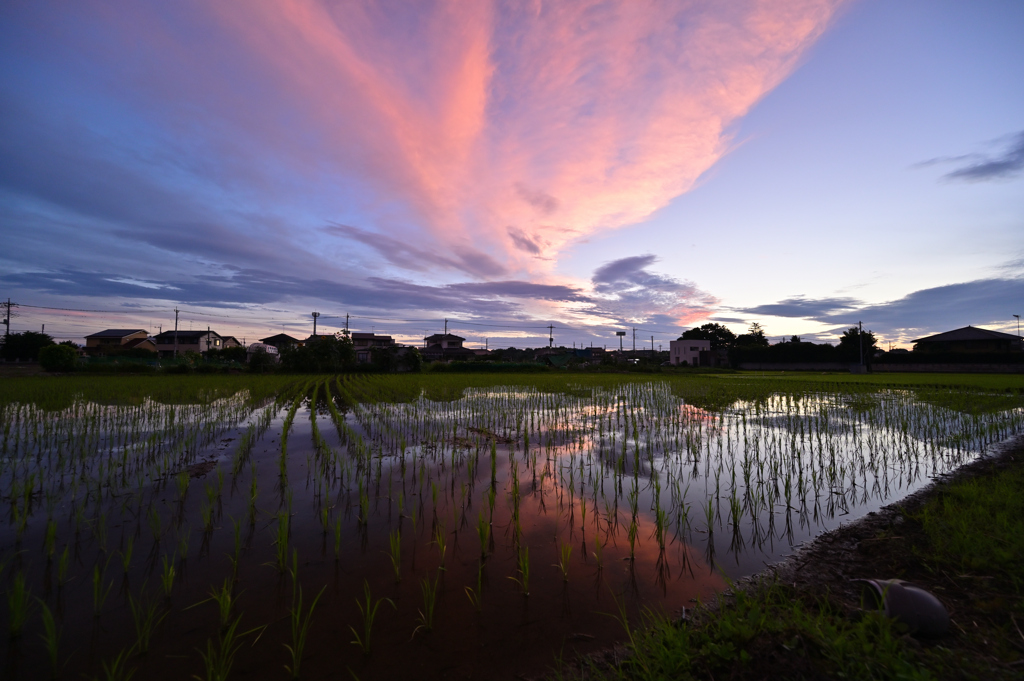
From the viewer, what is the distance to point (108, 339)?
5816 centimetres

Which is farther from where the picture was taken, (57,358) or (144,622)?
(57,358)

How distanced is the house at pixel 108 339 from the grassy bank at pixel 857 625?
256 ft

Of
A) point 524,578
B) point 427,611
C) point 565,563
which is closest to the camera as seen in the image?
point 427,611

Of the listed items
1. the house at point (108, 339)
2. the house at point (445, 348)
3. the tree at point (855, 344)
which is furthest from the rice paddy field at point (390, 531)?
the house at point (108, 339)

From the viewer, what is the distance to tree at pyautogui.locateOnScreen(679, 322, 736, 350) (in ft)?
205

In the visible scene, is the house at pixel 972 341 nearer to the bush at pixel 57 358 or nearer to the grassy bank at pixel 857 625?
the grassy bank at pixel 857 625

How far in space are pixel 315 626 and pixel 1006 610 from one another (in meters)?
4.17

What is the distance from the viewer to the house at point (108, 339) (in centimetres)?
5681

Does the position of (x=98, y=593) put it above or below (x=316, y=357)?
below

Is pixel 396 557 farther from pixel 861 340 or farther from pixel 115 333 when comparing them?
pixel 115 333

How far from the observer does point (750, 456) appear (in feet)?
20.7

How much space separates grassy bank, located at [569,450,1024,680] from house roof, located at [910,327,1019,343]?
188ft

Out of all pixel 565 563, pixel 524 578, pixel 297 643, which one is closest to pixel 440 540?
pixel 524 578

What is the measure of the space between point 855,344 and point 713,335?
76.8ft
